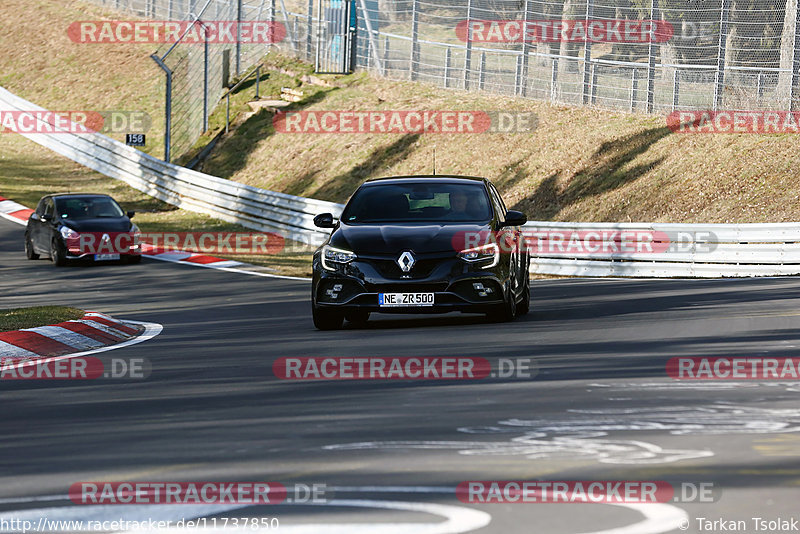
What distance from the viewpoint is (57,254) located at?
26234 millimetres

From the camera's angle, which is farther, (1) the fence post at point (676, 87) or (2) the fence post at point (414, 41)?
(2) the fence post at point (414, 41)

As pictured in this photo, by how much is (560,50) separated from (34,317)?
2432 centimetres

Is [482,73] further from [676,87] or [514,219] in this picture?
[514,219]

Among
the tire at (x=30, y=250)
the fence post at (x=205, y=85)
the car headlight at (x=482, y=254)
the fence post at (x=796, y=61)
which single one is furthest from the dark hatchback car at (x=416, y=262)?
the fence post at (x=205, y=85)

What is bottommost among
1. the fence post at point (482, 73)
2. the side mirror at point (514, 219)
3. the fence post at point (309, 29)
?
the side mirror at point (514, 219)

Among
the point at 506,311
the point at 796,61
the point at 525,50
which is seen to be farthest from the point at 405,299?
the point at 525,50

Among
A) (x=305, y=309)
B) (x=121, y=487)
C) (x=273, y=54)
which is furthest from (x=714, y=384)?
(x=273, y=54)

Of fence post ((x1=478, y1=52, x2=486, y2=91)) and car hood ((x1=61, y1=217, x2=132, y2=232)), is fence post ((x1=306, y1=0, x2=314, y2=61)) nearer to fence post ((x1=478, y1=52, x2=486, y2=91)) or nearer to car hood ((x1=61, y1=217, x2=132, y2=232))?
fence post ((x1=478, y1=52, x2=486, y2=91))

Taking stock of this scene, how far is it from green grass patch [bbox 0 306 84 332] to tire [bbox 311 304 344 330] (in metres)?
2.77

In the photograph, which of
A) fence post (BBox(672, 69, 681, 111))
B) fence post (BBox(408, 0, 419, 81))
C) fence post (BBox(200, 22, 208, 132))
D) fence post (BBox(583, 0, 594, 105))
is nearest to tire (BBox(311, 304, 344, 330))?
fence post (BBox(672, 69, 681, 111))

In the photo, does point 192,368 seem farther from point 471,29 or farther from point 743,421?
point 471,29

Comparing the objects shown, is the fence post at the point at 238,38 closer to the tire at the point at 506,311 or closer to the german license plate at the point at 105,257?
the german license plate at the point at 105,257

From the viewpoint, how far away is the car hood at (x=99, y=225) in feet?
86.1

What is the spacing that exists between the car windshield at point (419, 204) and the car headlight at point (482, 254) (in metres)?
0.65
